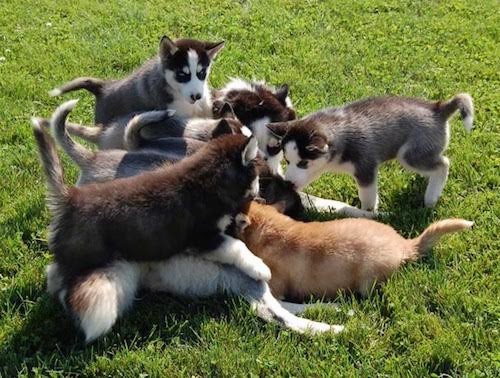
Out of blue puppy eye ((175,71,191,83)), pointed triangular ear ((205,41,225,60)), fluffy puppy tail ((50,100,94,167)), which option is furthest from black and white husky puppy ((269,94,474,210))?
fluffy puppy tail ((50,100,94,167))

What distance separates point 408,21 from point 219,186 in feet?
16.4

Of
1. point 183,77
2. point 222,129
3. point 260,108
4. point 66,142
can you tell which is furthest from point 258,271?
point 183,77

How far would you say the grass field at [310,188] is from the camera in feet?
12.5

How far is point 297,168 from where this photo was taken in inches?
207

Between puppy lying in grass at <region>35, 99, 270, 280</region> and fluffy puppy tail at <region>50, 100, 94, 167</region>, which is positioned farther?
fluffy puppy tail at <region>50, 100, 94, 167</region>

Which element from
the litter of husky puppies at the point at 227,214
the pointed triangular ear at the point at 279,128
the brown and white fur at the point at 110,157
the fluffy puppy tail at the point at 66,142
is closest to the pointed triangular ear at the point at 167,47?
the litter of husky puppies at the point at 227,214

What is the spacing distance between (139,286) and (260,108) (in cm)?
211

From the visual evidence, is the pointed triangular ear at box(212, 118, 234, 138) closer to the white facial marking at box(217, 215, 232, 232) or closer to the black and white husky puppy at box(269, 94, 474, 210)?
the black and white husky puppy at box(269, 94, 474, 210)

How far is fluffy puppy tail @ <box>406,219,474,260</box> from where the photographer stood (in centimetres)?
432

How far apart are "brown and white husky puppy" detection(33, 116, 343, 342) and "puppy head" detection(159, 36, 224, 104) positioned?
182 centimetres

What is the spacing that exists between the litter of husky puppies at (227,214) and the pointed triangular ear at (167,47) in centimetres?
81

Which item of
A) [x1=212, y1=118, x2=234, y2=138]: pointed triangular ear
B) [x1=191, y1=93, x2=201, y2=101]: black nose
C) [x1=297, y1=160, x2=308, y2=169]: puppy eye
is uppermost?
[x1=212, y1=118, x2=234, y2=138]: pointed triangular ear

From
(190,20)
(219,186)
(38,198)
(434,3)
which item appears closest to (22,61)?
(190,20)

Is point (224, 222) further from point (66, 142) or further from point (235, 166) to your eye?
point (66, 142)
